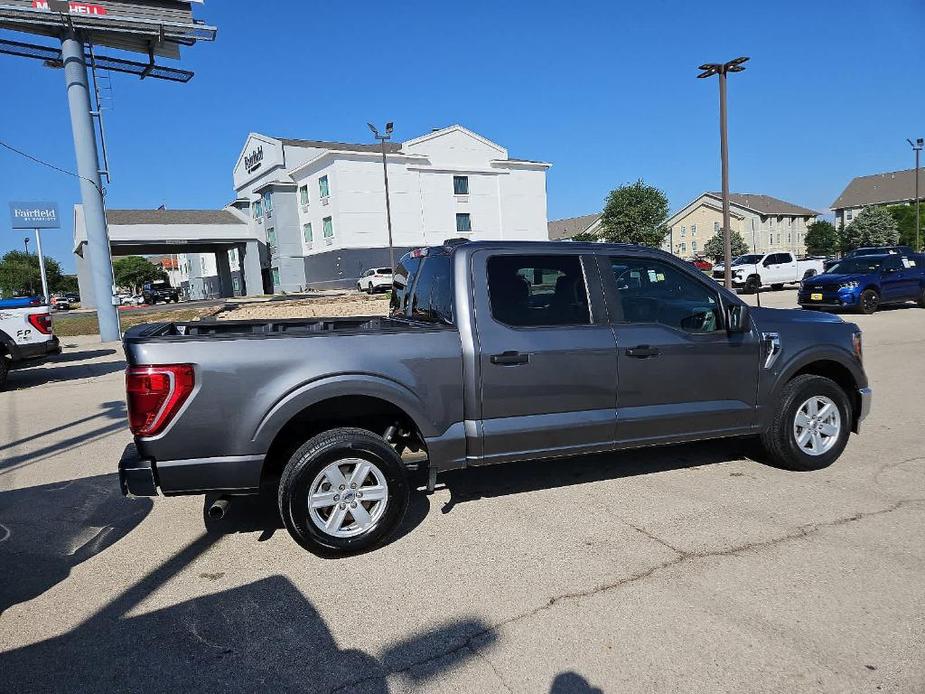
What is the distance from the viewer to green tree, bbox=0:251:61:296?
77125mm

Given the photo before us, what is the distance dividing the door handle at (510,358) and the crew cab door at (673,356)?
72cm

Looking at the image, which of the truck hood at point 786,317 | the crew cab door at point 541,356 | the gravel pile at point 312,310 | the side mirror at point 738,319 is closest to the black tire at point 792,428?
the truck hood at point 786,317

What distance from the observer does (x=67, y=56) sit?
61.1 feet

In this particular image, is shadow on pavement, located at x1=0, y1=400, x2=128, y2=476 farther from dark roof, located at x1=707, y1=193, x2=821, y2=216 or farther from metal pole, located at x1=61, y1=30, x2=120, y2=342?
dark roof, located at x1=707, y1=193, x2=821, y2=216

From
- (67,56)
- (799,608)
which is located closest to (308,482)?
(799,608)

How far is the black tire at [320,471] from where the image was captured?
351 cm

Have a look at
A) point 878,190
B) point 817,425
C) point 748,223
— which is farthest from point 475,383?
point 878,190

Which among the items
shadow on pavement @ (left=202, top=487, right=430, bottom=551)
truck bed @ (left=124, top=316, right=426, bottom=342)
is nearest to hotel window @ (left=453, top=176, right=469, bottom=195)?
truck bed @ (left=124, top=316, right=426, bottom=342)

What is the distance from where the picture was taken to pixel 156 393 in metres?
3.30

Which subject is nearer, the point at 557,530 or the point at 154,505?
the point at 557,530

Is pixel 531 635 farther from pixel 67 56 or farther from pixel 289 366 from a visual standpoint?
pixel 67 56

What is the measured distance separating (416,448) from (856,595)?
261 centimetres

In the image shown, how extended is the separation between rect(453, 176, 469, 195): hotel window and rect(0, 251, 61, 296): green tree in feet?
192

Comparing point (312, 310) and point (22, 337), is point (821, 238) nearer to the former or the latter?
point (312, 310)
